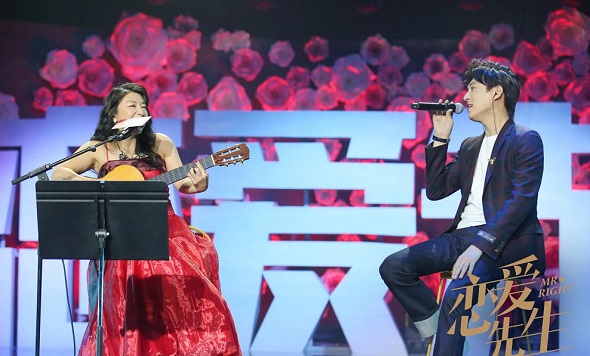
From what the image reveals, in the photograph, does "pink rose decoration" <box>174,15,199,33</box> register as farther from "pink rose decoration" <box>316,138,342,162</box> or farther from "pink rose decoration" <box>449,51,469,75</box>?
"pink rose decoration" <box>449,51,469,75</box>

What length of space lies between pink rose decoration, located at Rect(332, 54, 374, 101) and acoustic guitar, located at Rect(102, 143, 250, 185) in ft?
4.68

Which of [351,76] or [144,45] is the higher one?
[144,45]

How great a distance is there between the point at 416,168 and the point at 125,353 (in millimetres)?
2300

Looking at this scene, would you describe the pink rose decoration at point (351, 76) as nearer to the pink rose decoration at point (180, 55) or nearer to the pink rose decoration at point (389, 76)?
the pink rose decoration at point (389, 76)

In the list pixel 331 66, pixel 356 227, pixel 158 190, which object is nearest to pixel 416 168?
pixel 356 227

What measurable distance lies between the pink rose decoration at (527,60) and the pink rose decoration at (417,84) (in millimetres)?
548

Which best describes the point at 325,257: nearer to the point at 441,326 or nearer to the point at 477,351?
the point at 477,351

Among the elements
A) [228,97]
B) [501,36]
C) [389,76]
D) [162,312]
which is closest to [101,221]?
[162,312]

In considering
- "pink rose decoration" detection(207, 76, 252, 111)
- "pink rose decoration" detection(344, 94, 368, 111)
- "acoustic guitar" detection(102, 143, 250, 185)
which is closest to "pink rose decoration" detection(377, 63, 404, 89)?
"pink rose decoration" detection(344, 94, 368, 111)

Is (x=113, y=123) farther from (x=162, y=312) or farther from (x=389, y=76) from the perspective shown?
(x=389, y=76)

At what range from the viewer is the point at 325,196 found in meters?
4.98

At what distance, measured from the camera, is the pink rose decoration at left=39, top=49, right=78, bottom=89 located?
5.08m

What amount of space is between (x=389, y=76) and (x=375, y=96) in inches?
5.9

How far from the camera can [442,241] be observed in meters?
3.56
